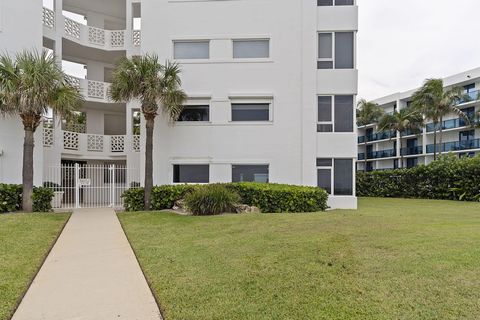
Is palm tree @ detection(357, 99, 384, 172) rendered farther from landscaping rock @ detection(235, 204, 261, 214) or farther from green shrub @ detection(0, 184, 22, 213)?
green shrub @ detection(0, 184, 22, 213)

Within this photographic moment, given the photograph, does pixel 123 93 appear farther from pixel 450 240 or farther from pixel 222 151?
pixel 450 240

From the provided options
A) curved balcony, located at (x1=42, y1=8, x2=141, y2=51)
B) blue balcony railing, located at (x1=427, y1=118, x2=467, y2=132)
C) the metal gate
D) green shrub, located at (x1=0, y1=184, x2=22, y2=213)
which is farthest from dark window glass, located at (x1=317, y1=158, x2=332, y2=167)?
blue balcony railing, located at (x1=427, y1=118, x2=467, y2=132)

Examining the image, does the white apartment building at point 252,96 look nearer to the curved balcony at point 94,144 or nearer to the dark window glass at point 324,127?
the dark window glass at point 324,127

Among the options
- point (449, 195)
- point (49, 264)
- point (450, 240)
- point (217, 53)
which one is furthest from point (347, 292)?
point (449, 195)

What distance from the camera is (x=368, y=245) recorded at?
24.0 feet

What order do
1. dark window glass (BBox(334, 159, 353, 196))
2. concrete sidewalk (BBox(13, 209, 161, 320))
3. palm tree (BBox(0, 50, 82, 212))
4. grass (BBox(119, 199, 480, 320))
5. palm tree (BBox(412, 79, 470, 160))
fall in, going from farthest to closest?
palm tree (BBox(412, 79, 470, 160)) → dark window glass (BBox(334, 159, 353, 196)) → palm tree (BBox(0, 50, 82, 212)) → concrete sidewalk (BBox(13, 209, 161, 320)) → grass (BBox(119, 199, 480, 320))

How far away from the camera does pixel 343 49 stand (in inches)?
666

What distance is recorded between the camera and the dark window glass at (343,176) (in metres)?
16.7

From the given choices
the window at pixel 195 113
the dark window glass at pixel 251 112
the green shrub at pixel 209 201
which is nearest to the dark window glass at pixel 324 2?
the dark window glass at pixel 251 112

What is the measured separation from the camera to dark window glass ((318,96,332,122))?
16922mm

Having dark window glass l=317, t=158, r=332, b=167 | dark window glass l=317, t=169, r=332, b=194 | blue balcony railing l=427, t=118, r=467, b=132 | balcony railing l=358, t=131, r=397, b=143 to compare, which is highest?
blue balcony railing l=427, t=118, r=467, b=132

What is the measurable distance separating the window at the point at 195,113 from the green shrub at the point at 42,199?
6.53 meters

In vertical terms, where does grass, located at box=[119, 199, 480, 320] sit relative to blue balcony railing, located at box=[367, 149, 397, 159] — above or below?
below

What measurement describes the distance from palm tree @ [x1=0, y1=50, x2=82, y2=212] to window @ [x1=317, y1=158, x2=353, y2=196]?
11.1 m
